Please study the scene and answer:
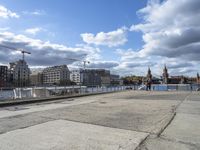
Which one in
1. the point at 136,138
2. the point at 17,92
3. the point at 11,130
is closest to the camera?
the point at 136,138

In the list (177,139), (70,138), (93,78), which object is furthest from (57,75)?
(177,139)

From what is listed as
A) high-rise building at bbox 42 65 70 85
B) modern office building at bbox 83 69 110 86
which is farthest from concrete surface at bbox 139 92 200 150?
high-rise building at bbox 42 65 70 85

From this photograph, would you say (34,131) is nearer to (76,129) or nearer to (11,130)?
(11,130)

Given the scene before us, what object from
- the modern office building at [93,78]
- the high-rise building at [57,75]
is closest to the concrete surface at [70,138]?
the modern office building at [93,78]

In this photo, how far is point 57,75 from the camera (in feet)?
342

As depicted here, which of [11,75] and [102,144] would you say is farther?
[11,75]

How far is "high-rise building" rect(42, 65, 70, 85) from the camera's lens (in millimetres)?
96838

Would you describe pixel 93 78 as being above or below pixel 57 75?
below

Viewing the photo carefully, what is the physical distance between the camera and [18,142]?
18.9 ft

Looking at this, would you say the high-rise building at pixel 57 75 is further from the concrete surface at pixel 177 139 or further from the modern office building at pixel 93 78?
the concrete surface at pixel 177 139

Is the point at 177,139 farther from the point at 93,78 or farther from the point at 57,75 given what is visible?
the point at 57,75

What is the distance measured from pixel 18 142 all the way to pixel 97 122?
3.59 meters

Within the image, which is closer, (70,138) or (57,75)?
(70,138)

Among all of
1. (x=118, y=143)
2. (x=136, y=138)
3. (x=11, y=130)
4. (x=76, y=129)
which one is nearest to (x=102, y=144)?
(x=118, y=143)
